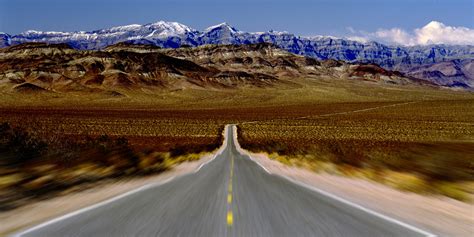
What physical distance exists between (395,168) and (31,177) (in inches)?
561

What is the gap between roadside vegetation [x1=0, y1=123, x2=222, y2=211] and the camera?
14408 mm

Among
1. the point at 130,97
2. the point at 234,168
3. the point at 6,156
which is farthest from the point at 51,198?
the point at 130,97

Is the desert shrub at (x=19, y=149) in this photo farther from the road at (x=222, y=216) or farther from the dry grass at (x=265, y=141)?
the road at (x=222, y=216)

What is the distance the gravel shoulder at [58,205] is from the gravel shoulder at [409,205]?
6564 mm

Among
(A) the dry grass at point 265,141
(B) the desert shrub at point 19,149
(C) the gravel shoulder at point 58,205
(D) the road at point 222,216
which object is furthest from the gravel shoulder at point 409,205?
(B) the desert shrub at point 19,149

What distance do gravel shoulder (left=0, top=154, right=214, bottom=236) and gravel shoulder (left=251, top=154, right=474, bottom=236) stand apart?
21.5ft

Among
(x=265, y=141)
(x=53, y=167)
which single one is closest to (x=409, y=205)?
(x=53, y=167)

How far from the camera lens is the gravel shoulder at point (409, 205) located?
1010cm

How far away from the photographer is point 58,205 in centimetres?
1228

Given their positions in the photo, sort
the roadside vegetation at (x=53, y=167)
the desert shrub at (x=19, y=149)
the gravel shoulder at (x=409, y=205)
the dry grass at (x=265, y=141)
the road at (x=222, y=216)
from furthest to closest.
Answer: the desert shrub at (x=19, y=149) → the dry grass at (x=265, y=141) → the roadside vegetation at (x=53, y=167) → the gravel shoulder at (x=409, y=205) → the road at (x=222, y=216)

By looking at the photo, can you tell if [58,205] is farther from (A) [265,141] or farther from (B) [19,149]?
(A) [265,141]

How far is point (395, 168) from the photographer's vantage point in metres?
20.6

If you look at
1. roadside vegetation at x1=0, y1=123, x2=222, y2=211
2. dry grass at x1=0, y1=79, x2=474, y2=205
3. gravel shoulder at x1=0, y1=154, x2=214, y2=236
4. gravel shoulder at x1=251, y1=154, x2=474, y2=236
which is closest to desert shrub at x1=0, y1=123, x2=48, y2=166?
roadside vegetation at x1=0, y1=123, x2=222, y2=211

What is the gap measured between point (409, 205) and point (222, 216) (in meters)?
5.43
